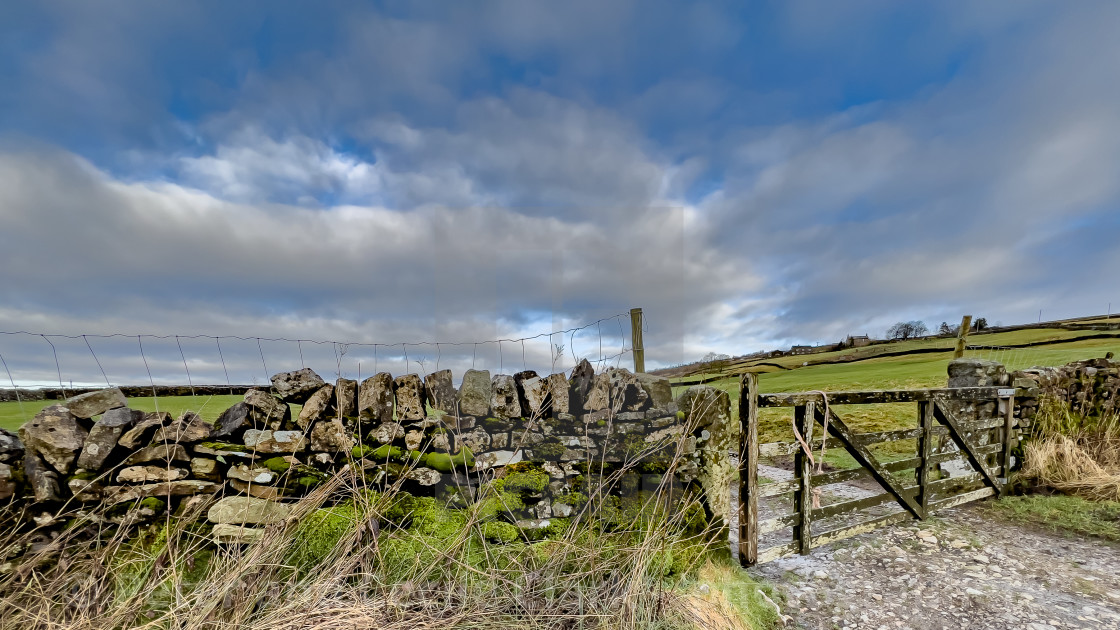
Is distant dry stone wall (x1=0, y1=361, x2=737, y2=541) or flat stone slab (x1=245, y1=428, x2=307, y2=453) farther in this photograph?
flat stone slab (x1=245, y1=428, x2=307, y2=453)

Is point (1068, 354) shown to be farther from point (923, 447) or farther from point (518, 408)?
point (518, 408)

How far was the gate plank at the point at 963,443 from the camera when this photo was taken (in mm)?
6145

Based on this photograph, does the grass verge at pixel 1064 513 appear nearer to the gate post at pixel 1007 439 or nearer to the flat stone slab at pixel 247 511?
the gate post at pixel 1007 439

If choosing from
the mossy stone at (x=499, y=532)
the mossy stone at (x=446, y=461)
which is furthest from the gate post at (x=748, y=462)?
the mossy stone at (x=446, y=461)

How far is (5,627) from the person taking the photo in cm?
289

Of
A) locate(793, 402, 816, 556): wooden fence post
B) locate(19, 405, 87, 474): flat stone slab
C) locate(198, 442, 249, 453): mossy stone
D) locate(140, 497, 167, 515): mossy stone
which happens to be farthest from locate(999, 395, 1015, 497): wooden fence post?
locate(19, 405, 87, 474): flat stone slab

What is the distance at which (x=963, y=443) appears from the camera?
257 inches

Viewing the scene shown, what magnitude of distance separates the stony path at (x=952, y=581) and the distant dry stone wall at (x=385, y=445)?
48.1 inches

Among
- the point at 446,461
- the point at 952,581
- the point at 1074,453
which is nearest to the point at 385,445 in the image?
the point at 446,461

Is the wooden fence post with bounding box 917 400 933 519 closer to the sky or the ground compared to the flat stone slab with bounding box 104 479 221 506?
closer to the ground

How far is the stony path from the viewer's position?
3.82 m

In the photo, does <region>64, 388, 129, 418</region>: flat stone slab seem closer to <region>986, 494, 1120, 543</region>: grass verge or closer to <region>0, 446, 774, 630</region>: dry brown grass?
<region>0, 446, 774, 630</region>: dry brown grass

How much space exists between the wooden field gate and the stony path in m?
0.27

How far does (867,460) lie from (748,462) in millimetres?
2034
